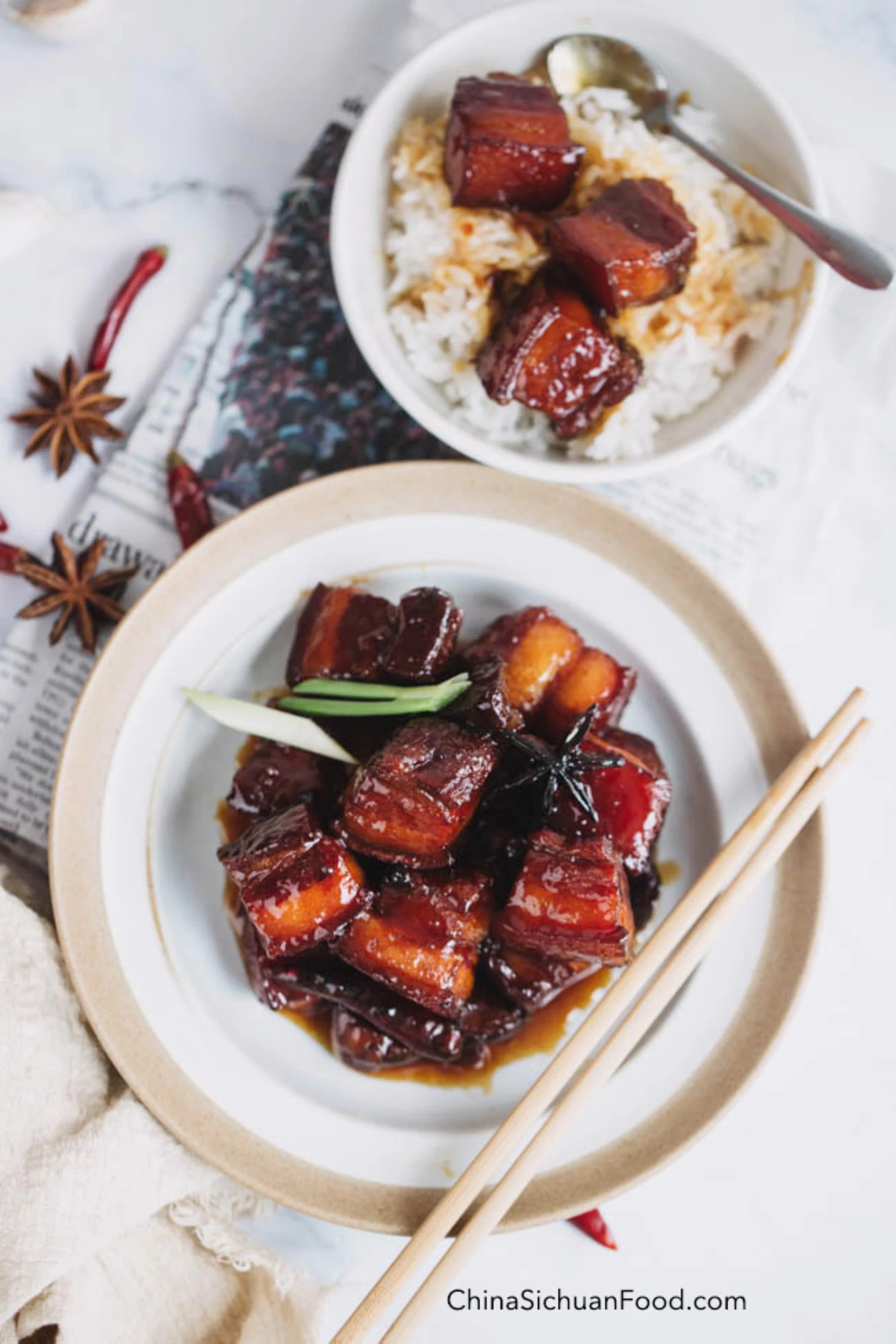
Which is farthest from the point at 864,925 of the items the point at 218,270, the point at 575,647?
the point at 218,270

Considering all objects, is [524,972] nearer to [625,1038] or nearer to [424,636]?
[625,1038]

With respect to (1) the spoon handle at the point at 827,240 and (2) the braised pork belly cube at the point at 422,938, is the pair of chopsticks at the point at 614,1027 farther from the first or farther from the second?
(1) the spoon handle at the point at 827,240

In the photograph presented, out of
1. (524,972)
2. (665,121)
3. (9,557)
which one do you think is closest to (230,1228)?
(524,972)

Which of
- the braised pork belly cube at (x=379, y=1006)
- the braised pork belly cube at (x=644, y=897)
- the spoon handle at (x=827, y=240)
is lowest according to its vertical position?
the braised pork belly cube at (x=379, y=1006)

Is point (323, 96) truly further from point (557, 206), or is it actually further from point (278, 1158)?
point (278, 1158)

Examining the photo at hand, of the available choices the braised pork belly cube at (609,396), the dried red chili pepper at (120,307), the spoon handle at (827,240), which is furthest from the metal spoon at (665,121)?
the dried red chili pepper at (120,307)

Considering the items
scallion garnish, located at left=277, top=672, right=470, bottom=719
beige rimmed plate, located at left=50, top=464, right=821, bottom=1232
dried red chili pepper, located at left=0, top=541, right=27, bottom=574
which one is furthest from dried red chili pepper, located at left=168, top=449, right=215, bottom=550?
scallion garnish, located at left=277, top=672, right=470, bottom=719

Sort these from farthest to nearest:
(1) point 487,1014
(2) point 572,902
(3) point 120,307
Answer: (3) point 120,307 → (1) point 487,1014 → (2) point 572,902
